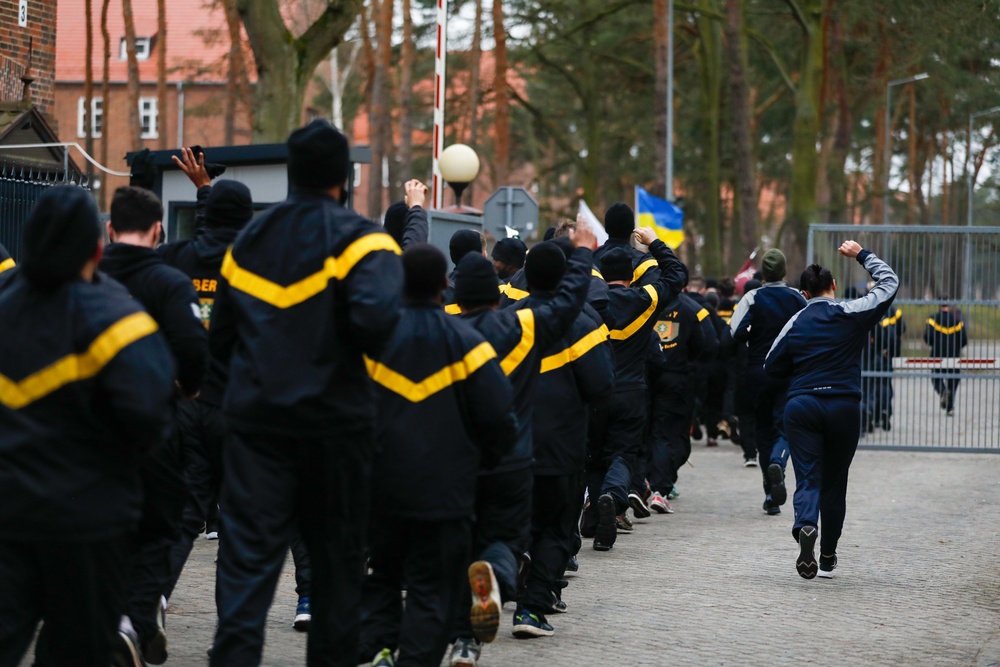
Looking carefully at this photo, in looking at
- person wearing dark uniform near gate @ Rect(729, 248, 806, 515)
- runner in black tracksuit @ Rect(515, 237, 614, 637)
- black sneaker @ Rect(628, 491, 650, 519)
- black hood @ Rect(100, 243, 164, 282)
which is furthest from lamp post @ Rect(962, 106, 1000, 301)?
black hood @ Rect(100, 243, 164, 282)

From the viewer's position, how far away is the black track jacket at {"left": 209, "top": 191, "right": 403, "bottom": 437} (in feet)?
16.9

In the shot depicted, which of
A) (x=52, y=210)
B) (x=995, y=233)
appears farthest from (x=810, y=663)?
(x=995, y=233)

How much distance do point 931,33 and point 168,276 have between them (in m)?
24.1

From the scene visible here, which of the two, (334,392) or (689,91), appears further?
(689,91)

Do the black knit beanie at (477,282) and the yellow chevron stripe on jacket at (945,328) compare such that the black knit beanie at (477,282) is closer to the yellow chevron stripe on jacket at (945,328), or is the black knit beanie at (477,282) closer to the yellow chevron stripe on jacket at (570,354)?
the yellow chevron stripe on jacket at (570,354)

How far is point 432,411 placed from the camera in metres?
6.02

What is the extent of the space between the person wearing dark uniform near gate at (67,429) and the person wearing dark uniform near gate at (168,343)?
4.63 feet

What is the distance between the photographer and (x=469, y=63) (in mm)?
39094

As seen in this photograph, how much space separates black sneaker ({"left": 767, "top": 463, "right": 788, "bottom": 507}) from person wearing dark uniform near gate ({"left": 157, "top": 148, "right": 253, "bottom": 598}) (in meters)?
5.72

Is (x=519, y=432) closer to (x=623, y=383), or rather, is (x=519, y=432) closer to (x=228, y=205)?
(x=228, y=205)

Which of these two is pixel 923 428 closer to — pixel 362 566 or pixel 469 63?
pixel 362 566

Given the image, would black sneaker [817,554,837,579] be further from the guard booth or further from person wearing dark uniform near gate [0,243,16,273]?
the guard booth

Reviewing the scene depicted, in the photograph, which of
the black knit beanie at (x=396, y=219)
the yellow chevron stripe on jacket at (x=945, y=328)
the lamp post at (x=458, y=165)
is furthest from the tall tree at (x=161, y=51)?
the black knit beanie at (x=396, y=219)

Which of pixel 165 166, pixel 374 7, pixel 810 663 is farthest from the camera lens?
pixel 374 7
